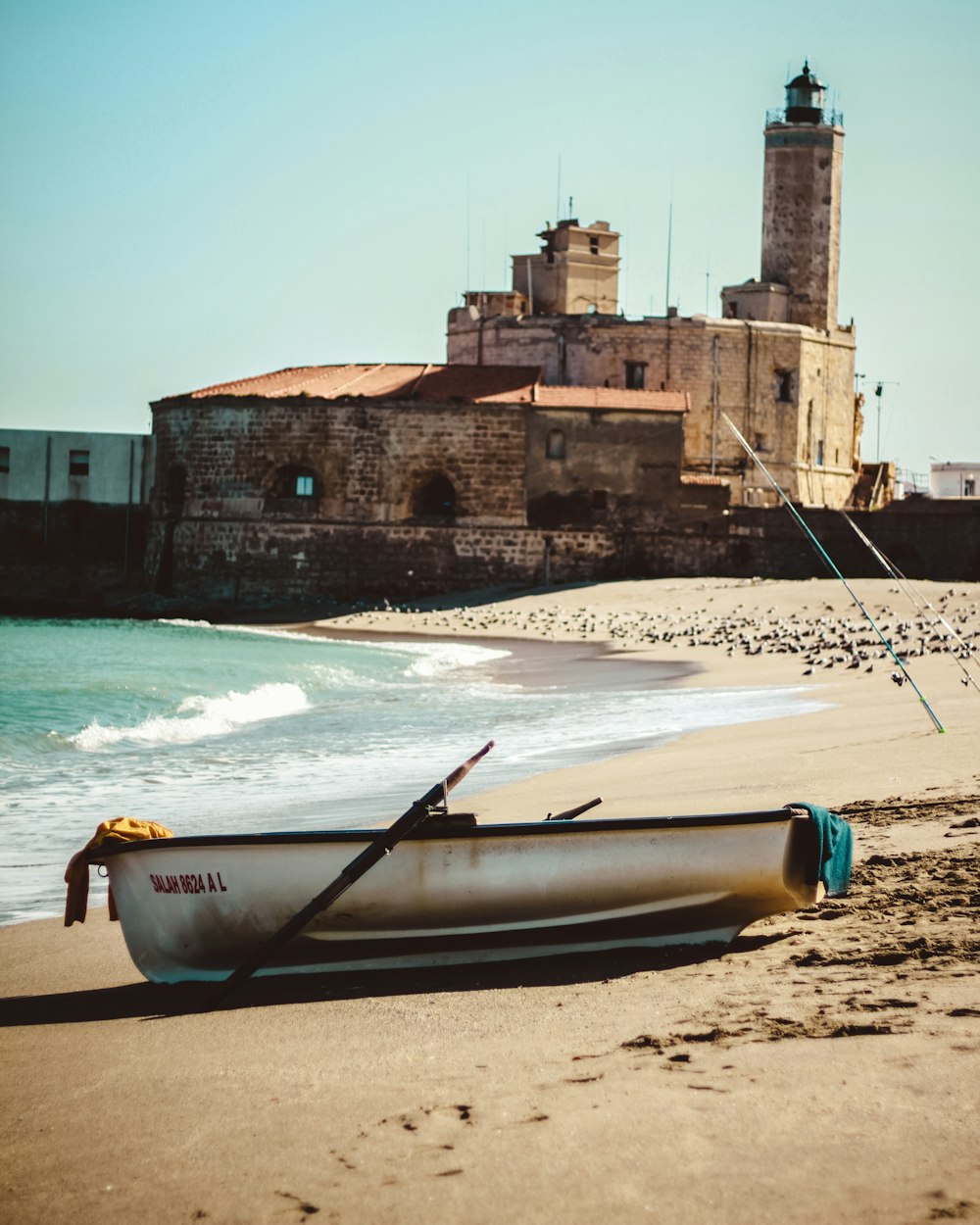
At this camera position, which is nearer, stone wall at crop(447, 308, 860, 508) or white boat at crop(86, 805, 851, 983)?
white boat at crop(86, 805, 851, 983)

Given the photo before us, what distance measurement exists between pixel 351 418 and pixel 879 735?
1074 inches

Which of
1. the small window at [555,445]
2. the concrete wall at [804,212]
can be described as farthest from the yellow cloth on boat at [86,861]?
the concrete wall at [804,212]

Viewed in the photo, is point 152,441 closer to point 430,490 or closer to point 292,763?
point 430,490

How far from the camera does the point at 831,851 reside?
4.92 m

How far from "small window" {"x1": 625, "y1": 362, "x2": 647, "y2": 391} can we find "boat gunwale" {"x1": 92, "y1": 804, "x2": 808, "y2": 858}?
3618cm

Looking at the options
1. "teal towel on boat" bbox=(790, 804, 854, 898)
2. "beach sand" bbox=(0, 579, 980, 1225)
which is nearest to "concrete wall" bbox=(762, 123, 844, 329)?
"beach sand" bbox=(0, 579, 980, 1225)

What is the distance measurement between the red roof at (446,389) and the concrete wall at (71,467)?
317cm

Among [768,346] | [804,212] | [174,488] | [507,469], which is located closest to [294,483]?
[174,488]

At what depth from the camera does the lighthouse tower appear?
41656 mm

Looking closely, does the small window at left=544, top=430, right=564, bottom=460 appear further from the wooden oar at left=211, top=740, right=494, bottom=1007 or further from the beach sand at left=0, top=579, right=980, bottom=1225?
the wooden oar at left=211, top=740, right=494, bottom=1007

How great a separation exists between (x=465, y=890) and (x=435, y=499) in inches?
1241

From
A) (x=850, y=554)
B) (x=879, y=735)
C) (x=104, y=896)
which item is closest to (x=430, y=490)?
(x=850, y=554)

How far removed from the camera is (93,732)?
40.6ft

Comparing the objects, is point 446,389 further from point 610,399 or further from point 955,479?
point 955,479
